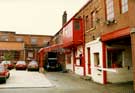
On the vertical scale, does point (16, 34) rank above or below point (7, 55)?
above

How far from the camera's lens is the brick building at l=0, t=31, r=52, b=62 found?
5297 cm

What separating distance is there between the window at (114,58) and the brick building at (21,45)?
1264 inches

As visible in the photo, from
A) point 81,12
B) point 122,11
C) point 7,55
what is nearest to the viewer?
point 122,11

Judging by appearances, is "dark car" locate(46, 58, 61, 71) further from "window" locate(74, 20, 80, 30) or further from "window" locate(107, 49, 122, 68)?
"window" locate(107, 49, 122, 68)

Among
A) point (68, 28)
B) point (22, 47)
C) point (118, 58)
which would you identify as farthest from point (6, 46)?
point (118, 58)

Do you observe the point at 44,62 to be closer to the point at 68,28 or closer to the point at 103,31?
the point at 68,28

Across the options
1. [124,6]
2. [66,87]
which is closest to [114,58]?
[66,87]

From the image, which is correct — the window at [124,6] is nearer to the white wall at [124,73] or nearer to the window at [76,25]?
the white wall at [124,73]

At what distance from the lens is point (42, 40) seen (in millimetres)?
68938

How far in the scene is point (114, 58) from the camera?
21719mm

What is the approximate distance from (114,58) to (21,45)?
34494 millimetres

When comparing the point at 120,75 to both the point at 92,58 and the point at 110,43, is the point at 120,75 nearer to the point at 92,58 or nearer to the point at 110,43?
the point at 110,43

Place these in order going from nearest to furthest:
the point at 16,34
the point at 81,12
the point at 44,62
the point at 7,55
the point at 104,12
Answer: the point at 104,12 < the point at 81,12 < the point at 44,62 < the point at 7,55 < the point at 16,34

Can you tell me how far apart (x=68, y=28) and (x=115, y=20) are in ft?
38.4
